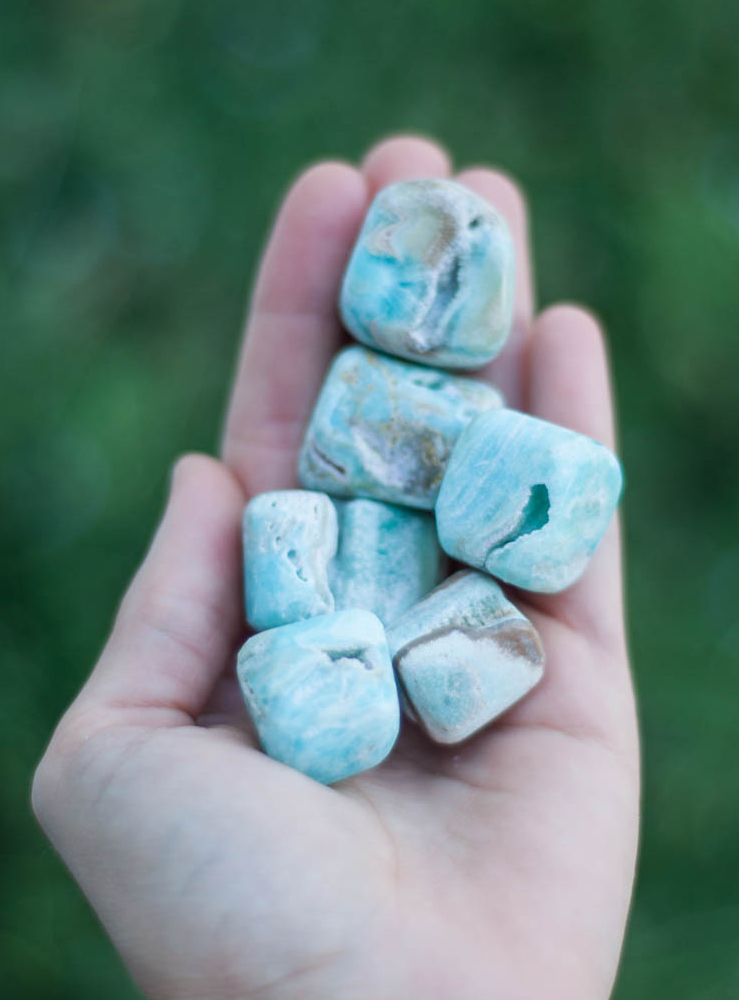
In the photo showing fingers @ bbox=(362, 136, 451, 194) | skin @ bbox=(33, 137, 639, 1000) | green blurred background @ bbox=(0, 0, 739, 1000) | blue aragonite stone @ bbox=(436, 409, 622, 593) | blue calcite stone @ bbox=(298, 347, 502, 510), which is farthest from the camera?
green blurred background @ bbox=(0, 0, 739, 1000)

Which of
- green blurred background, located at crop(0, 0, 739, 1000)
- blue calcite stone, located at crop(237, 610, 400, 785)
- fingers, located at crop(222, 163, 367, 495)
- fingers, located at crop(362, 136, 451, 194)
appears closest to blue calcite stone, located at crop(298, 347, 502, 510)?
fingers, located at crop(222, 163, 367, 495)

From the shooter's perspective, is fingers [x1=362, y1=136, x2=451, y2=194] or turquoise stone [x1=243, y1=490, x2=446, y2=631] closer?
turquoise stone [x1=243, y1=490, x2=446, y2=631]

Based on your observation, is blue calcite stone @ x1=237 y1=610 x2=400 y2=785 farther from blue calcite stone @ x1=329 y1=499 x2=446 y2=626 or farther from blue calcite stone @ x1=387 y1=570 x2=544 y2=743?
blue calcite stone @ x1=329 y1=499 x2=446 y2=626

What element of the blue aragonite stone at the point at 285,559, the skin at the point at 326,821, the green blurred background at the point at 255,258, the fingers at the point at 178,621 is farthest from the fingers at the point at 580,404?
the green blurred background at the point at 255,258

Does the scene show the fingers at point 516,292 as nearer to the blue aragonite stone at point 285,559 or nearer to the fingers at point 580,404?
the fingers at point 580,404

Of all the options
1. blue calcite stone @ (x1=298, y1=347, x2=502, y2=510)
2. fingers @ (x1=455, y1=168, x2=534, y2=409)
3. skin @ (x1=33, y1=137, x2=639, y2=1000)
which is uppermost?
fingers @ (x1=455, y1=168, x2=534, y2=409)

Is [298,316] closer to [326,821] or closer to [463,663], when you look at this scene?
[463,663]

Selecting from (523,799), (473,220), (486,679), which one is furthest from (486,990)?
(473,220)
